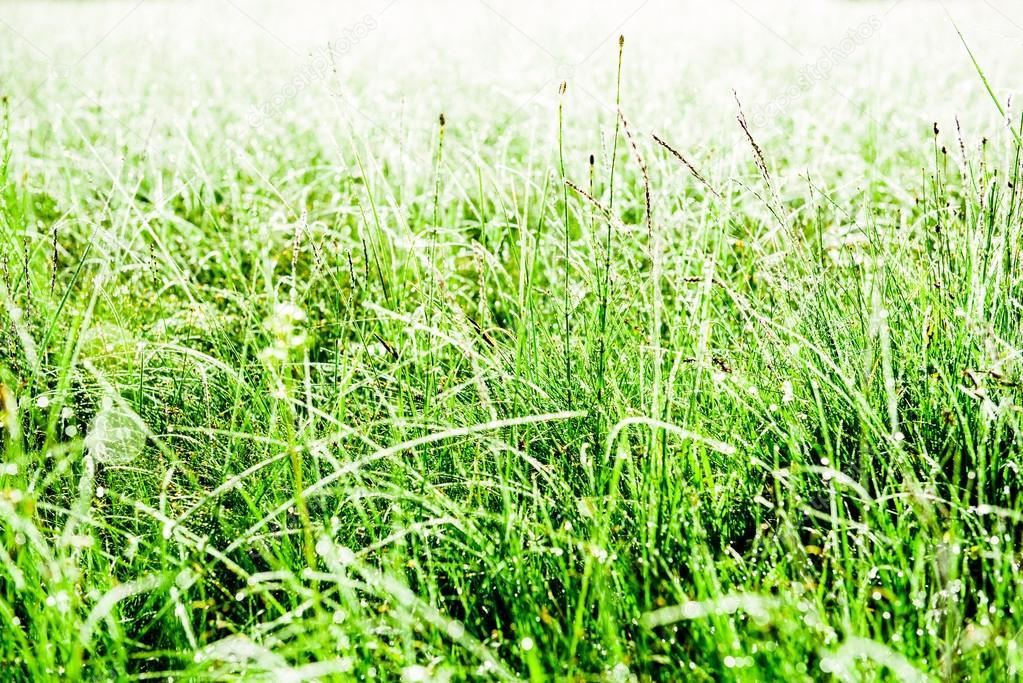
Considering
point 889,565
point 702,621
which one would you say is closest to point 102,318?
point 702,621

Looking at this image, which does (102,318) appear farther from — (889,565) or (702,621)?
(889,565)

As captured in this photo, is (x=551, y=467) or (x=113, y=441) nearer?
(x=551, y=467)

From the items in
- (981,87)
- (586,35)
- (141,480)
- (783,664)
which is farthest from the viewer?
(586,35)

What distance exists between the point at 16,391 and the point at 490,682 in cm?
106

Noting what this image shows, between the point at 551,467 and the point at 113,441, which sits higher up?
the point at 551,467

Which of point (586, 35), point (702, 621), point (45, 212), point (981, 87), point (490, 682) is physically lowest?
point (490, 682)

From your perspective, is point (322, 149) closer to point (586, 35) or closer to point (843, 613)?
point (843, 613)

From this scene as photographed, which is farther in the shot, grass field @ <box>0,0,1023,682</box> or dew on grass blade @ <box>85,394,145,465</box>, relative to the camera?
dew on grass blade @ <box>85,394,145,465</box>

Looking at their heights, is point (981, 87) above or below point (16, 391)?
above

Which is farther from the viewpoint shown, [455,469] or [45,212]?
[45,212]

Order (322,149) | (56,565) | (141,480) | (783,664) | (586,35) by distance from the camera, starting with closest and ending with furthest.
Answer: (783,664), (56,565), (141,480), (322,149), (586,35)

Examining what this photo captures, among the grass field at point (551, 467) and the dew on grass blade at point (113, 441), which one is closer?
the grass field at point (551, 467)

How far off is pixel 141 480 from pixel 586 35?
7675mm

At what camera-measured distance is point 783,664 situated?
1180mm
